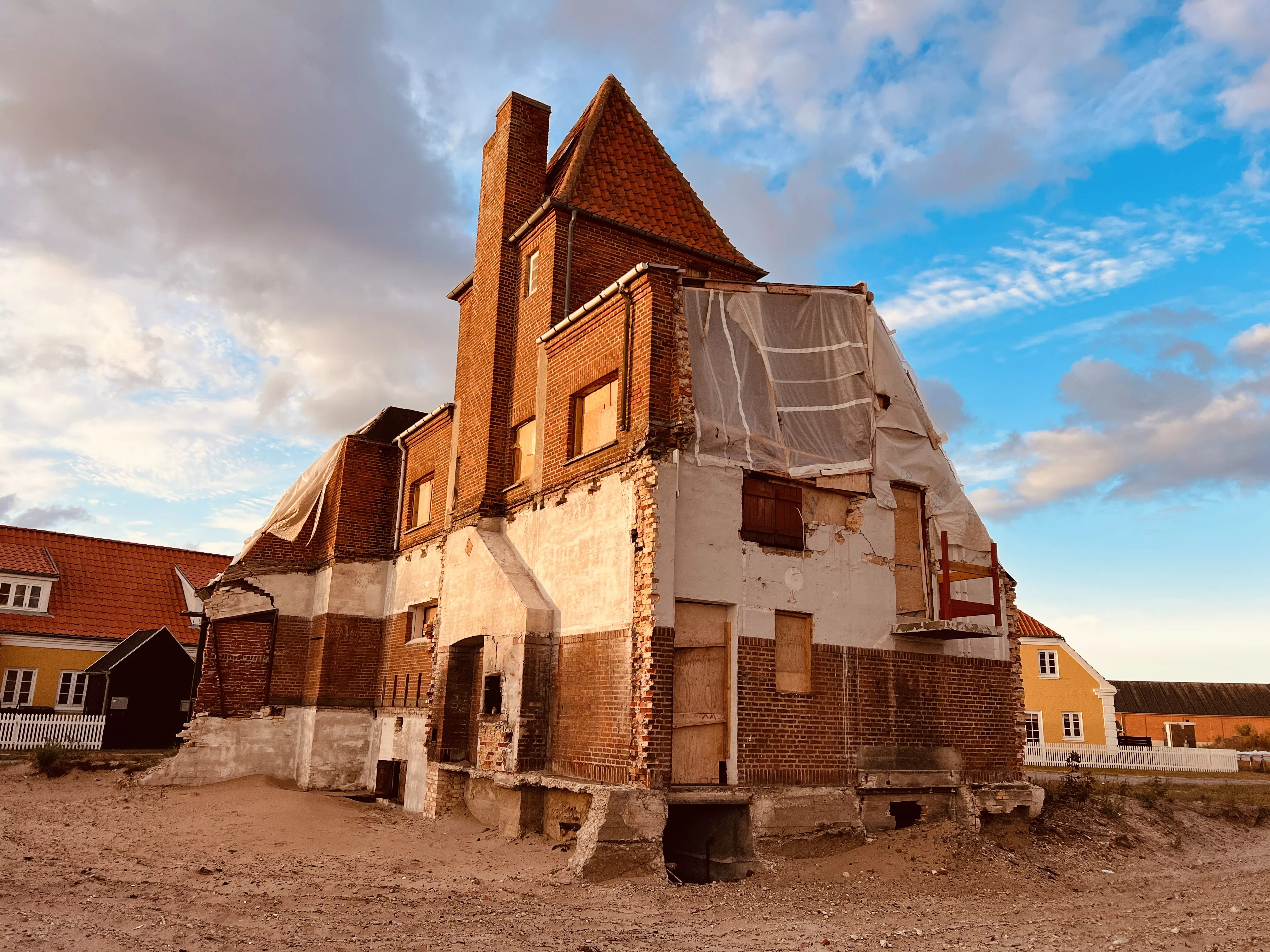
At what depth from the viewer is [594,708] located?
1158cm

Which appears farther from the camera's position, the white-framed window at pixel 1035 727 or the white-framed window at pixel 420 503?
the white-framed window at pixel 1035 727

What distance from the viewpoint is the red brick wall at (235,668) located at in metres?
19.0

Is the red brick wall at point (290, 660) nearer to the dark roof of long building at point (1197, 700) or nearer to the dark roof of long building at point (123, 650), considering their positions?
the dark roof of long building at point (123, 650)

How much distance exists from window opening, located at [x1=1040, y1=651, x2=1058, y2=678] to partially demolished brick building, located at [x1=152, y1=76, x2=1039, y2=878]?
81.1ft

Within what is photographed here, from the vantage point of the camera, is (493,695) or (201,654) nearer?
(493,695)

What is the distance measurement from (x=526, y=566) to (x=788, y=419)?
4.64 metres

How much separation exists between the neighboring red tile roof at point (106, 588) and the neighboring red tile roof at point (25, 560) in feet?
0.26

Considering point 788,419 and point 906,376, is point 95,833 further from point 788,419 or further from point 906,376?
point 906,376

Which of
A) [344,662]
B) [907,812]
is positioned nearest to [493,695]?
[907,812]

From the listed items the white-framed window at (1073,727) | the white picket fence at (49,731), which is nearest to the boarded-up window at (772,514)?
the white picket fence at (49,731)

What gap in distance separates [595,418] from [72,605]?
77.3 ft

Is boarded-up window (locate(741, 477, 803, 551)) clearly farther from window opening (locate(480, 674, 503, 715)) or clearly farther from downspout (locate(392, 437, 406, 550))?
downspout (locate(392, 437, 406, 550))

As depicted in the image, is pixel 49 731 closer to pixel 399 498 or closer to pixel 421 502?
pixel 399 498

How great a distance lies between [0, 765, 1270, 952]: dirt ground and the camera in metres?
7.66
